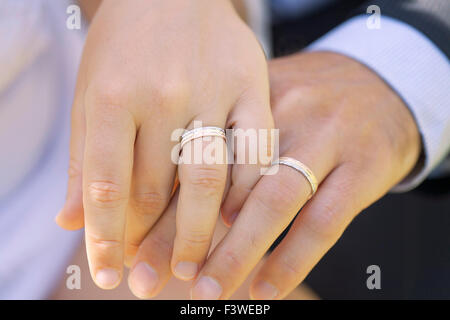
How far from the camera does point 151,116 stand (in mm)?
568

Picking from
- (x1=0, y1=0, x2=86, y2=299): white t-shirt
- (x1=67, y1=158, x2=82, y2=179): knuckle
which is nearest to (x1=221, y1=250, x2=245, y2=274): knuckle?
(x1=67, y1=158, x2=82, y2=179): knuckle

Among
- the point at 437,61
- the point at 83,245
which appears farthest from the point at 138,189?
the point at 437,61

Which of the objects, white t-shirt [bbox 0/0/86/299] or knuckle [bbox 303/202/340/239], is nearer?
knuckle [bbox 303/202/340/239]

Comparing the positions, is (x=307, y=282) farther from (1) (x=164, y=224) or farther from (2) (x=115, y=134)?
(2) (x=115, y=134)

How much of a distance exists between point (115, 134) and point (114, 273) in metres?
0.17

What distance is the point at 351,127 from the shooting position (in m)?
0.70

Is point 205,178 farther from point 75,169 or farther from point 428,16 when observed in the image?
point 428,16

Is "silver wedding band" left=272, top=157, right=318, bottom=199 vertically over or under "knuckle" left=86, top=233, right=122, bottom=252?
over

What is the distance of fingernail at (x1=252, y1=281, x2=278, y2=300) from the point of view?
24.1 inches

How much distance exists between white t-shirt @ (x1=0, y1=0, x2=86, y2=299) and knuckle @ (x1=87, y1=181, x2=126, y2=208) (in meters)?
0.28

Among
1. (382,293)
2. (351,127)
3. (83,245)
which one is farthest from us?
(382,293)

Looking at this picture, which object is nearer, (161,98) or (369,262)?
(161,98)

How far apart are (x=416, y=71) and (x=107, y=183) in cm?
54

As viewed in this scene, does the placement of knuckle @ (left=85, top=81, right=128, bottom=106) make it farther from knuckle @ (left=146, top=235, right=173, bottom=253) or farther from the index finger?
knuckle @ (left=146, top=235, right=173, bottom=253)
